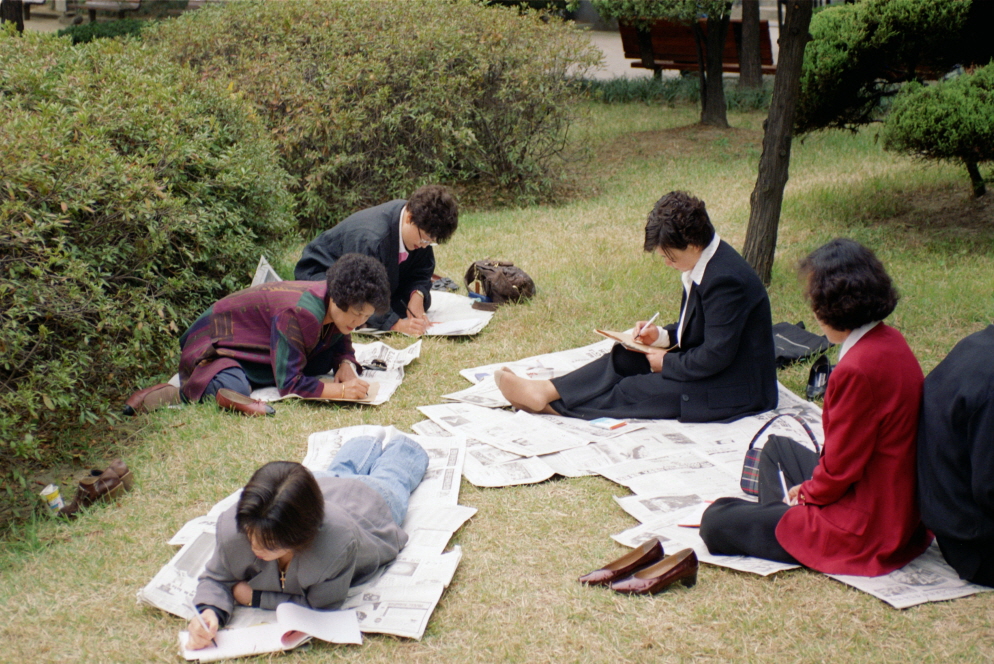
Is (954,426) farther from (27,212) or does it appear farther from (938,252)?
(938,252)

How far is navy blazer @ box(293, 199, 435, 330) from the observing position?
229 inches

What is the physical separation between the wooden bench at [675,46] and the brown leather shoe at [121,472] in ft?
44.1

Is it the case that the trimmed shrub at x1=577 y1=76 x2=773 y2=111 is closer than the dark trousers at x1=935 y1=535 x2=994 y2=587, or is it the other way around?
the dark trousers at x1=935 y1=535 x2=994 y2=587

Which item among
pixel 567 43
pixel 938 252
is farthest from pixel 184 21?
pixel 938 252

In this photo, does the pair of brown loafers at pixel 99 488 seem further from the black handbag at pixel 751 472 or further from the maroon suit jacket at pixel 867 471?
the maroon suit jacket at pixel 867 471

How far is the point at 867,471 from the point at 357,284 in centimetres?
254

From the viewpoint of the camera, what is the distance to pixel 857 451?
296 centimetres

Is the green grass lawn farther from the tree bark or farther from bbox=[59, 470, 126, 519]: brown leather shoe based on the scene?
the tree bark

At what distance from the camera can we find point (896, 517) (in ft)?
9.95

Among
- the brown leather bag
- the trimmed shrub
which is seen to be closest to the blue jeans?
the brown leather bag

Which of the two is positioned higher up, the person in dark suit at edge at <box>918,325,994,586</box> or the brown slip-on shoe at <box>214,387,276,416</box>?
the person in dark suit at edge at <box>918,325,994,586</box>

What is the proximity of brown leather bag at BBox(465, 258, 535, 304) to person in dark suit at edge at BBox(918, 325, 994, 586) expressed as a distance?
3.80 metres

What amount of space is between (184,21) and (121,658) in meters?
9.95

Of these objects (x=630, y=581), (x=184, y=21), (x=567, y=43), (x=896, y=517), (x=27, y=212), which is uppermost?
(x=184, y=21)
